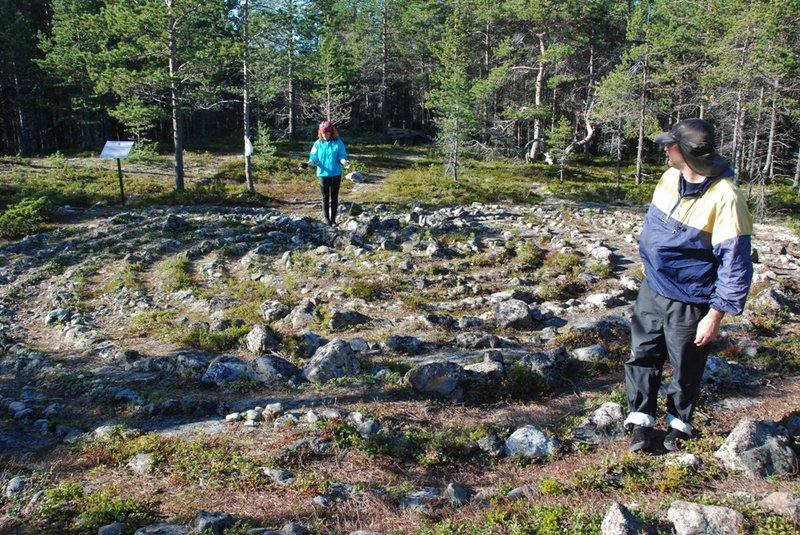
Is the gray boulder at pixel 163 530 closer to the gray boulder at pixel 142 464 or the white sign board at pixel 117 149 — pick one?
the gray boulder at pixel 142 464

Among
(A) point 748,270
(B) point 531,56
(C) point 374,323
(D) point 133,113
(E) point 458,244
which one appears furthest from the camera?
(B) point 531,56

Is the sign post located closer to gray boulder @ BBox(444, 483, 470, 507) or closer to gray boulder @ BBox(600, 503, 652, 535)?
gray boulder @ BBox(444, 483, 470, 507)

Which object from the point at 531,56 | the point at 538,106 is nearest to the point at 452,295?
the point at 538,106

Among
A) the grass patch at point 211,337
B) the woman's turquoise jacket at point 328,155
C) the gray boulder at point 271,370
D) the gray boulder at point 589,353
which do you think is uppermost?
the woman's turquoise jacket at point 328,155

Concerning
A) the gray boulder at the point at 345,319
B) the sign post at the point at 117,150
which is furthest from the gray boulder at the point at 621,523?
the sign post at the point at 117,150

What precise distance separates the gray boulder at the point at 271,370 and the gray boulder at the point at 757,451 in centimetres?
398

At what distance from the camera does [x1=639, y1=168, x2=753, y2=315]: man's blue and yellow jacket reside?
136 inches

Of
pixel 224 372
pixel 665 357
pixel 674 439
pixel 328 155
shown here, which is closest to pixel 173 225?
pixel 328 155

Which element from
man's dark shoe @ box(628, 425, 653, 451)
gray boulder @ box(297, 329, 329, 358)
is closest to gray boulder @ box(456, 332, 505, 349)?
gray boulder @ box(297, 329, 329, 358)

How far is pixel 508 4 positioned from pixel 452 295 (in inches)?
1310

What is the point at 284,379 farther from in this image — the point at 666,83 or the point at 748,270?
the point at 666,83

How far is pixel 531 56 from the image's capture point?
40.3 m

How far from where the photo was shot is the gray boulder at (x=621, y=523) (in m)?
3.05

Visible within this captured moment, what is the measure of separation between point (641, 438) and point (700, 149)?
7.08 ft
